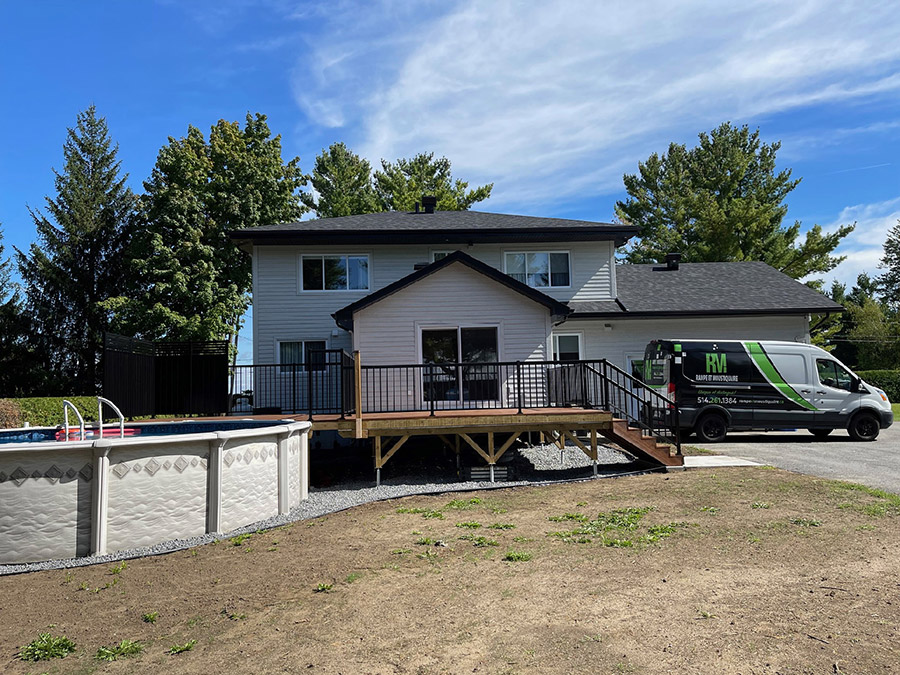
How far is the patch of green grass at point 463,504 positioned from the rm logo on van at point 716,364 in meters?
9.08

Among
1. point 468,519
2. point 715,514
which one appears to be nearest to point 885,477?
point 715,514

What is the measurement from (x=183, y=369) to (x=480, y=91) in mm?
10643

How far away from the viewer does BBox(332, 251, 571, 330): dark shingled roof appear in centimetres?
1425

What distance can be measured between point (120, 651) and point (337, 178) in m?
39.0

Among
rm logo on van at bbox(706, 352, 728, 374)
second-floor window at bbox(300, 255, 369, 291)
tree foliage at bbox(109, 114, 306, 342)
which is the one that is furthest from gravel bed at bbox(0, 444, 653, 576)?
tree foliage at bbox(109, 114, 306, 342)

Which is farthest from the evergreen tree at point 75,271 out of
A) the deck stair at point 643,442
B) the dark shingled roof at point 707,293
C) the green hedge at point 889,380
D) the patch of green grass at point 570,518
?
the green hedge at point 889,380

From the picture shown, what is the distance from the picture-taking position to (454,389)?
14711 millimetres

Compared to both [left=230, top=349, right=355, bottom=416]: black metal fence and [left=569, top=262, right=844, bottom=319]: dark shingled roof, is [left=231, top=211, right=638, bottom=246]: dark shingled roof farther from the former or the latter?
[left=230, top=349, right=355, bottom=416]: black metal fence

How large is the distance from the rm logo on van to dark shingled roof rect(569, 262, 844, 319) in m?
3.32

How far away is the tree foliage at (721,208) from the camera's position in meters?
34.6

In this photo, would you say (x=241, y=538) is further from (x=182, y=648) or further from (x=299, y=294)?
(x=299, y=294)

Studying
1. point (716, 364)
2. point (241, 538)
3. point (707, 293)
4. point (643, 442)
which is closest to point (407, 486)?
point (241, 538)

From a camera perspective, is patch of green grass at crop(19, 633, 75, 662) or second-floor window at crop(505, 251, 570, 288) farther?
second-floor window at crop(505, 251, 570, 288)

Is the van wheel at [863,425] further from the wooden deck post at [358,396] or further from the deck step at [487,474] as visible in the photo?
the wooden deck post at [358,396]
